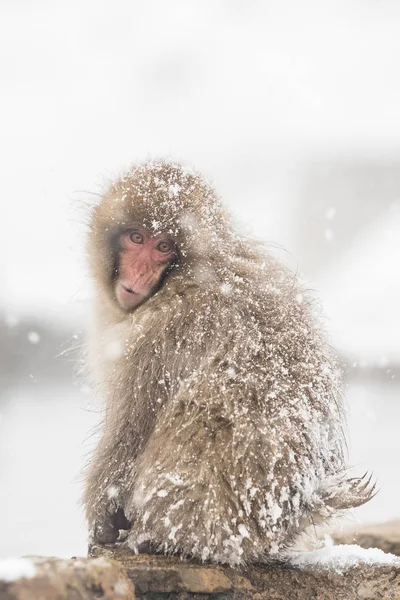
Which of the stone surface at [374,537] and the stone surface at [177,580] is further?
the stone surface at [374,537]

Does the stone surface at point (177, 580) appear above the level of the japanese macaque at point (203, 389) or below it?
below

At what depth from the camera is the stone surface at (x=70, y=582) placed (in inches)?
43.6

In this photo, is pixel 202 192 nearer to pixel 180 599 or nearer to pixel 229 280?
pixel 229 280

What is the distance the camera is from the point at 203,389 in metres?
1.98

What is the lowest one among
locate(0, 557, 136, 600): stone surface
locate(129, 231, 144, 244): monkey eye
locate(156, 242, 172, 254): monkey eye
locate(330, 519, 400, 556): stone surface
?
locate(0, 557, 136, 600): stone surface

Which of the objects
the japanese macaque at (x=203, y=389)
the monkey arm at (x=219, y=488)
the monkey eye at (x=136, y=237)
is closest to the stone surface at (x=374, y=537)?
the japanese macaque at (x=203, y=389)

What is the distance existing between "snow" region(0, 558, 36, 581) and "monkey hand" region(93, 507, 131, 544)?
1.10 m

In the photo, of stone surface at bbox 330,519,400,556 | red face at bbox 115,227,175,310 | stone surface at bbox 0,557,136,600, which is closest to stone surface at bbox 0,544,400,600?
stone surface at bbox 0,557,136,600

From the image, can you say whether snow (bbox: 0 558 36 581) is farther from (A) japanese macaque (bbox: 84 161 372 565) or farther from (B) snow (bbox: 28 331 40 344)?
(B) snow (bbox: 28 331 40 344)

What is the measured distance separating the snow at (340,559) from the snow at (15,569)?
1089mm

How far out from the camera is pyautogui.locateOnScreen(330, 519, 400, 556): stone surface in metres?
2.74

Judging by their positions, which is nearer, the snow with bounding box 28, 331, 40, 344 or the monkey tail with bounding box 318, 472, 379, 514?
the monkey tail with bounding box 318, 472, 379, 514

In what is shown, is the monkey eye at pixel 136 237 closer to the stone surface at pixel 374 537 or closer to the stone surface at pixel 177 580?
the stone surface at pixel 177 580

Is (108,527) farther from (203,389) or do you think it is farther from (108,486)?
(203,389)
